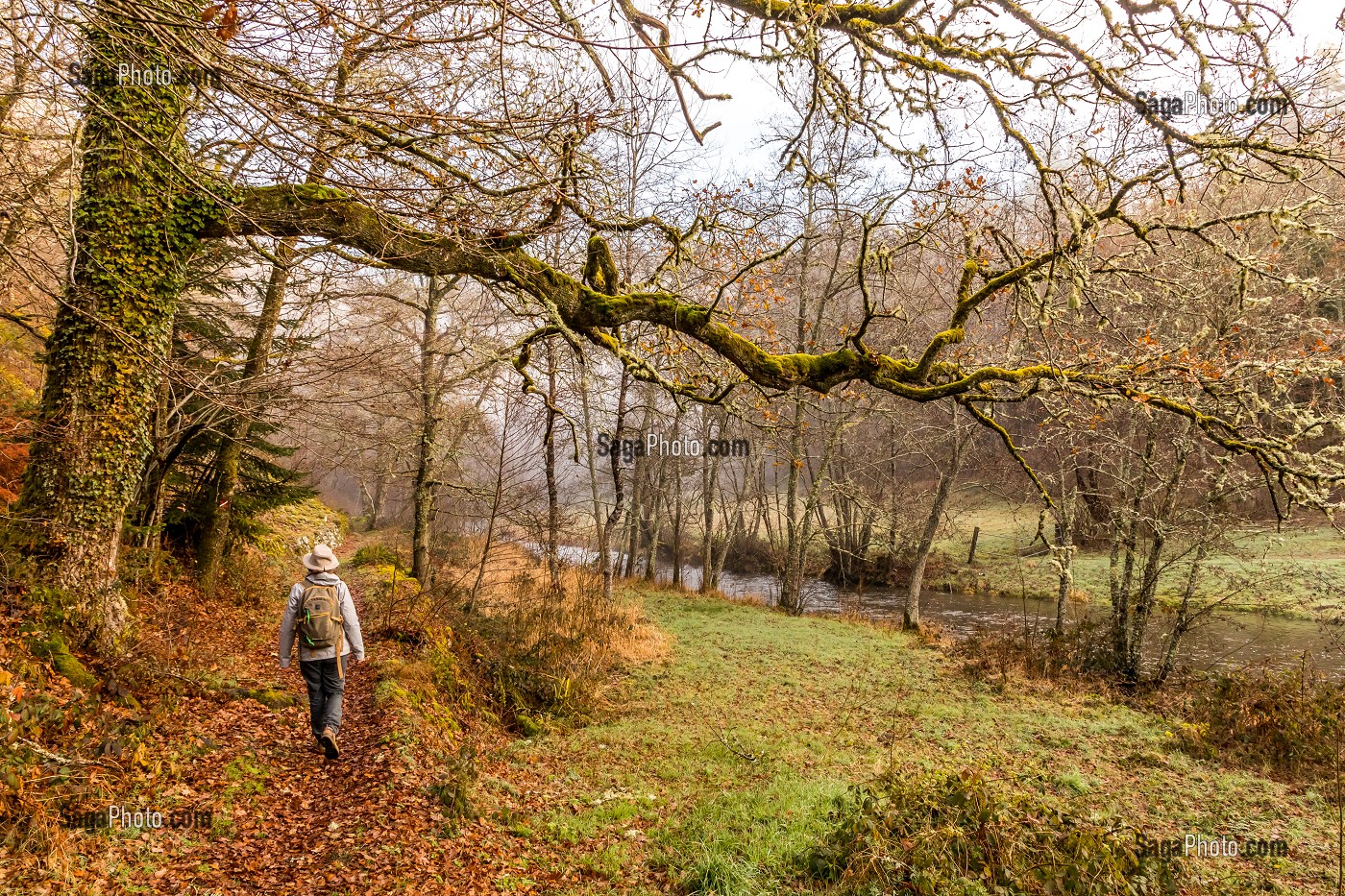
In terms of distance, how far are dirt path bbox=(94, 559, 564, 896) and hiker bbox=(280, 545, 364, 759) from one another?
0.33 meters

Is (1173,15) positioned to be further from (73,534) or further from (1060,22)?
(73,534)

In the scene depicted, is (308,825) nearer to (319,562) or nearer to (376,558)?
(319,562)

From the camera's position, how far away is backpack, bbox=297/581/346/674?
5.48 metres

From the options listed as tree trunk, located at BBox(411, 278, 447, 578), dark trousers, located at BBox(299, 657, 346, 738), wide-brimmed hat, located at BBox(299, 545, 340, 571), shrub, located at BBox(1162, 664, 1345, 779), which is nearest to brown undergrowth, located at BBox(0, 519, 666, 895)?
dark trousers, located at BBox(299, 657, 346, 738)

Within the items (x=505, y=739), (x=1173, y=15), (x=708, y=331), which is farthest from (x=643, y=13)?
(x=505, y=739)

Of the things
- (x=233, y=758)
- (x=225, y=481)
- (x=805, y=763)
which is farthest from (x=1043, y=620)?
(x=225, y=481)

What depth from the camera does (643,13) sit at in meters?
5.46

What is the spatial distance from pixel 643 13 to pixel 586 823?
22.4ft

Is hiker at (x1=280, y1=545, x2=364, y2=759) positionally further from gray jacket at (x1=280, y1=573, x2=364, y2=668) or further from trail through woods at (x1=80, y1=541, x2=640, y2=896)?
trail through woods at (x1=80, y1=541, x2=640, y2=896)

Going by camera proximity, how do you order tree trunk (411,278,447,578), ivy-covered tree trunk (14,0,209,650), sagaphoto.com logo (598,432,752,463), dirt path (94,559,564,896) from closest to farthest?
dirt path (94,559,564,896), ivy-covered tree trunk (14,0,209,650), tree trunk (411,278,447,578), sagaphoto.com logo (598,432,752,463)

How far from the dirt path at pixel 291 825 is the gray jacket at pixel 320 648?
0.75 meters

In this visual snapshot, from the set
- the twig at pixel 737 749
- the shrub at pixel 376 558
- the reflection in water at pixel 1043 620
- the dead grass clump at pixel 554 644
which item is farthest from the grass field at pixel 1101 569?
the shrub at pixel 376 558

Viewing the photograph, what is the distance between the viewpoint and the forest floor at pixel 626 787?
4.19m

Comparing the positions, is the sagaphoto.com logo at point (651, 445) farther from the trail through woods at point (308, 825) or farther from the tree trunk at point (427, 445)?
the trail through woods at point (308, 825)
